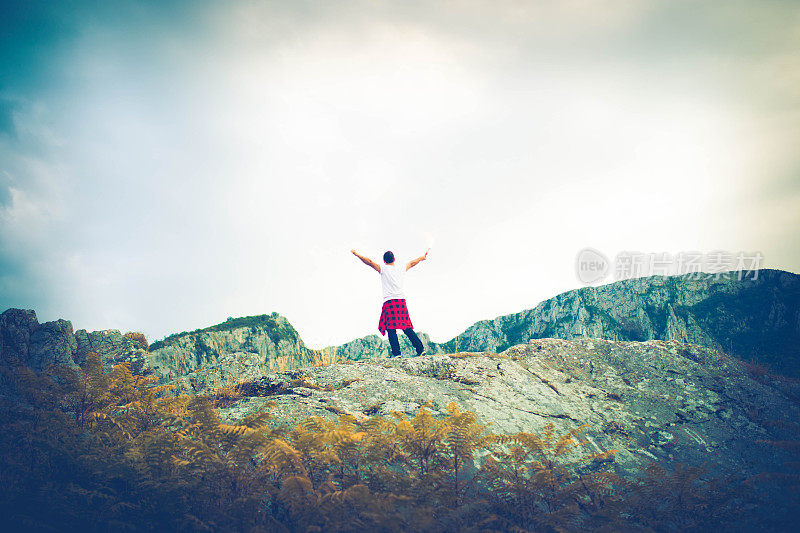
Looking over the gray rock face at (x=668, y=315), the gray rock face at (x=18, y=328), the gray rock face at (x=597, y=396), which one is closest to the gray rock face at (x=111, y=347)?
the gray rock face at (x=18, y=328)

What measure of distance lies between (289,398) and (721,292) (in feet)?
433

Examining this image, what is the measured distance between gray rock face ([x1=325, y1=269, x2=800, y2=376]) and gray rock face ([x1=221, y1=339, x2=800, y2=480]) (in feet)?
253

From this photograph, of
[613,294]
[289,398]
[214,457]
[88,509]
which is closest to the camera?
[88,509]

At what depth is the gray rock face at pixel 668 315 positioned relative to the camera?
8569cm

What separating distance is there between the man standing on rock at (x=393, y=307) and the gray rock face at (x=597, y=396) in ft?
2.00

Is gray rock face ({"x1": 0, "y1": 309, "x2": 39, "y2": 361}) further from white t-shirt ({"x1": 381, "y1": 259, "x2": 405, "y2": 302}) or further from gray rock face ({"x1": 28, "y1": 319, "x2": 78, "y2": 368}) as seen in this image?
white t-shirt ({"x1": 381, "y1": 259, "x2": 405, "y2": 302})

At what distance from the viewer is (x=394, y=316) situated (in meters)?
8.95

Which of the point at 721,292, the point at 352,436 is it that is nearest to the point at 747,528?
the point at 352,436

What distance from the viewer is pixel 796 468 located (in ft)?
13.6

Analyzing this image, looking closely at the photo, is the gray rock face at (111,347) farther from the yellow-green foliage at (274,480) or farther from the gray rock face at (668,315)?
the gray rock face at (668,315)

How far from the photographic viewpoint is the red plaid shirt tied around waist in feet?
29.1

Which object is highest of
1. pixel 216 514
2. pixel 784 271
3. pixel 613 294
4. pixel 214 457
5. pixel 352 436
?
pixel 784 271

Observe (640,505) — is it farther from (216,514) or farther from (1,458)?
(1,458)

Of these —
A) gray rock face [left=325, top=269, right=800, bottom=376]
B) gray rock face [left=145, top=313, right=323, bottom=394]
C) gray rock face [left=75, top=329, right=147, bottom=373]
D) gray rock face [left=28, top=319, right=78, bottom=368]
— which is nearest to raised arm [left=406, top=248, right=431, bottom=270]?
gray rock face [left=145, top=313, right=323, bottom=394]
